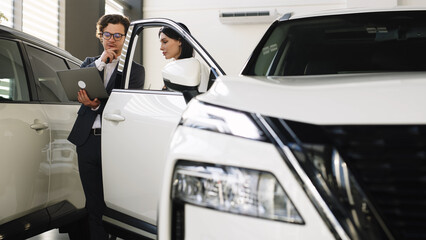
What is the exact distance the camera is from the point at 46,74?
3.04 metres


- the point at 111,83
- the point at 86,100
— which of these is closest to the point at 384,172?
the point at 86,100

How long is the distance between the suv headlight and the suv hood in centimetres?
15

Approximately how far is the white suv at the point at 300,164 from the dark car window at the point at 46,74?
6.05ft

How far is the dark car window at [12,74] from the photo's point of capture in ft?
8.72

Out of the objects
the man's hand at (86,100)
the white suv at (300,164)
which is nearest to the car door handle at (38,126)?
the man's hand at (86,100)

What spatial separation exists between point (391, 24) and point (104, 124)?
1.37m

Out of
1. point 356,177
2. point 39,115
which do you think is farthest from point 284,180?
point 39,115

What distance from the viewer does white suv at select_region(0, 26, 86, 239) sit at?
2547mm

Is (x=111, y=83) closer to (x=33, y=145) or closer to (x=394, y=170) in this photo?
(x=33, y=145)

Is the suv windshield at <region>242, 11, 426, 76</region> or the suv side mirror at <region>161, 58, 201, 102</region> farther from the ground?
the suv windshield at <region>242, 11, 426, 76</region>

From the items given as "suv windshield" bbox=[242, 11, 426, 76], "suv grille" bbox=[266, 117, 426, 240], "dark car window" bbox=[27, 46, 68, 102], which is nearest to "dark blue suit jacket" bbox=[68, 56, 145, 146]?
"dark car window" bbox=[27, 46, 68, 102]

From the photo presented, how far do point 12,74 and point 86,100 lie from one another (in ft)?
1.46

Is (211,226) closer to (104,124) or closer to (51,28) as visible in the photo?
(104,124)

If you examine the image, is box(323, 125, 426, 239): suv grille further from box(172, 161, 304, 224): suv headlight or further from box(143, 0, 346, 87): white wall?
box(143, 0, 346, 87): white wall
